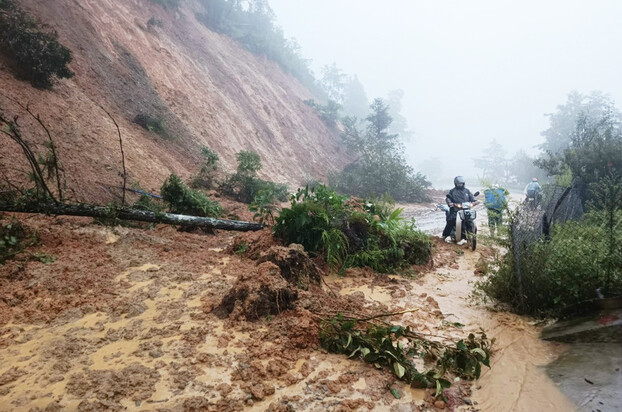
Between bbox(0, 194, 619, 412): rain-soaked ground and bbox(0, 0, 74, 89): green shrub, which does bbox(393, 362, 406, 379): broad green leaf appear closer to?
bbox(0, 194, 619, 412): rain-soaked ground

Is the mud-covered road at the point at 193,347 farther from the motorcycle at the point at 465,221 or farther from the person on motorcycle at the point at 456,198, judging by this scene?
the person on motorcycle at the point at 456,198

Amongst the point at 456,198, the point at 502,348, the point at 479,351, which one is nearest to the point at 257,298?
the point at 479,351

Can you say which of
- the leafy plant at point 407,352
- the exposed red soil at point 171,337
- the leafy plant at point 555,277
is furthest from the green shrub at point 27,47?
the leafy plant at point 555,277

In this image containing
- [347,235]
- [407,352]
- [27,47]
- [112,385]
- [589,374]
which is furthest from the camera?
[27,47]

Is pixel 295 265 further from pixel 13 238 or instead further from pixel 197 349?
pixel 13 238

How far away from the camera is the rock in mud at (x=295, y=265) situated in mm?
4504

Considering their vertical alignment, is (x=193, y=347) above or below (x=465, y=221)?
below

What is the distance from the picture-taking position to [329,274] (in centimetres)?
547

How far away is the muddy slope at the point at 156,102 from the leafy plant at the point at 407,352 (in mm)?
7461

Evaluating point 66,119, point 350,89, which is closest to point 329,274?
point 66,119

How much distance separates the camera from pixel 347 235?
6.04 m

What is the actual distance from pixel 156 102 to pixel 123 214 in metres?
12.0

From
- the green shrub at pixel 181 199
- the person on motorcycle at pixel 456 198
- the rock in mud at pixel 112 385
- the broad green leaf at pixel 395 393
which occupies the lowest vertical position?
the rock in mud at pixel 112 385

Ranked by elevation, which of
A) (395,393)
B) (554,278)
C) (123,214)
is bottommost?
(395,393)
